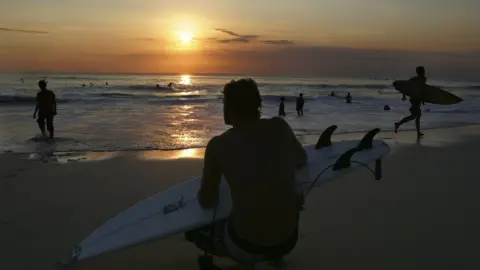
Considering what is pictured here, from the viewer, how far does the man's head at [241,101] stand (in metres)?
2.46

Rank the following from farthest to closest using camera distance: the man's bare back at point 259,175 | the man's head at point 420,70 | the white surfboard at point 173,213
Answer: the man's head at point 420,70, the white surfboard at point 173,213, the man's bare back at point 259,175

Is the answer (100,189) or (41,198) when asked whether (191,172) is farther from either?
(41,198)

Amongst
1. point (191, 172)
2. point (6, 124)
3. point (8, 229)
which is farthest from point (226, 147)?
point (6, 124)

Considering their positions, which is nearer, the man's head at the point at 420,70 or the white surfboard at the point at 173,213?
the white surfboard at the point at 173,213

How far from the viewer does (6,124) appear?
15.2m

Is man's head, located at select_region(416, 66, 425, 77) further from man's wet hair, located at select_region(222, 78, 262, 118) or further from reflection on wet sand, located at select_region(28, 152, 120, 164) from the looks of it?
man's wet hair, located at select_region(222, 78, 262, 118)

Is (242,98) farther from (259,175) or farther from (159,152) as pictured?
(159,152)

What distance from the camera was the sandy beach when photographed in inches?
141

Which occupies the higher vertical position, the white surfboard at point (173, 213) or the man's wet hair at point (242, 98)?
the man's wet hair at point (242, 98)

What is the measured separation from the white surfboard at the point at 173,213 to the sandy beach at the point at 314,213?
393mm

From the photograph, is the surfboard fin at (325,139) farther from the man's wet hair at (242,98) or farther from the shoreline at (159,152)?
the shoreline at (159,152)

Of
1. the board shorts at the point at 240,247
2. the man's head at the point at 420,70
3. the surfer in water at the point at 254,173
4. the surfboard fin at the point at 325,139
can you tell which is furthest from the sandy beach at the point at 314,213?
the man's head at the point at 420,70

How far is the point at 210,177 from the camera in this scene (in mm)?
2582

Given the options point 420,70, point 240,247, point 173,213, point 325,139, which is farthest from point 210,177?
point 420,70
